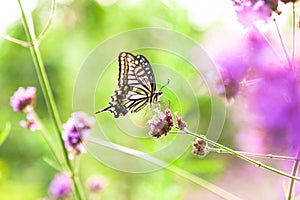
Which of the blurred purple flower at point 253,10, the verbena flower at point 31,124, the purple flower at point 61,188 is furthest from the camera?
the purple flower at point 61,188

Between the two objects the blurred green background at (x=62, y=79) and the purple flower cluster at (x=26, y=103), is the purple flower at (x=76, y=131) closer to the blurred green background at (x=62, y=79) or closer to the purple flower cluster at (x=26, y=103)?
the purple flower cluster at (x=26, y=103)

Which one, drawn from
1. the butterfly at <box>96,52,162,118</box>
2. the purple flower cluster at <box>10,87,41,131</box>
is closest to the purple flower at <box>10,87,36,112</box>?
the purple flower cluster at <box>10,87,41,131</box>

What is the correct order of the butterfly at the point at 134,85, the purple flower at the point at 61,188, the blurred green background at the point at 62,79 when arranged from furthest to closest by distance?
the blurred green background at the point at 62,79, the purple flower at the point at 61,188, the butterfly at the point at 134,85

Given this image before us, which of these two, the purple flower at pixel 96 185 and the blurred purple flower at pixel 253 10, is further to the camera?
the purple flower at pixel 96 185

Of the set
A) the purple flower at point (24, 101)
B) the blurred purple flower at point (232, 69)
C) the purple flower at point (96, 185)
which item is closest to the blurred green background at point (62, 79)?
the purple flower at point (96, 185)

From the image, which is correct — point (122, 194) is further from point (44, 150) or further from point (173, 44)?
point (173, 44)

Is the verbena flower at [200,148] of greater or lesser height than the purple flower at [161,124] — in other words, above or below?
below

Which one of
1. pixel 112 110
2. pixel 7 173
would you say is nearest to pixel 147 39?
pixel 112 110
